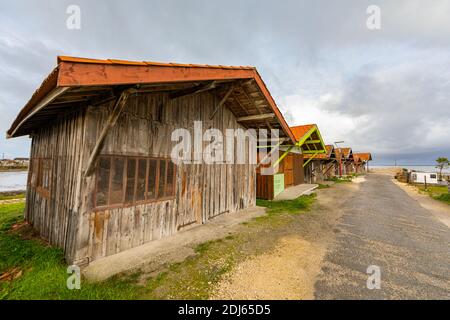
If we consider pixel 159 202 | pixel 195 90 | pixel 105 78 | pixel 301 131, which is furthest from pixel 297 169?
pixel 105 78

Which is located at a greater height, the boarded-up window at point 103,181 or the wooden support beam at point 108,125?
the wooden support beam at point 108,125

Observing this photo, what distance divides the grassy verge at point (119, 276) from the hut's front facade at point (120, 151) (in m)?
0.42

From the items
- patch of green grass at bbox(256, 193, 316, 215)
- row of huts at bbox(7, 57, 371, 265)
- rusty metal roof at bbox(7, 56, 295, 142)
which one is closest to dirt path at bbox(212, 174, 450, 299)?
patch of green grass at bbox(256, 193, 316, 215)

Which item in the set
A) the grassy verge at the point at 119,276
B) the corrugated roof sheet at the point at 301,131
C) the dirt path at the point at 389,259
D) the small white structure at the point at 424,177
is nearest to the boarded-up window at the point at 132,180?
the grassy verge at the point at 119,276

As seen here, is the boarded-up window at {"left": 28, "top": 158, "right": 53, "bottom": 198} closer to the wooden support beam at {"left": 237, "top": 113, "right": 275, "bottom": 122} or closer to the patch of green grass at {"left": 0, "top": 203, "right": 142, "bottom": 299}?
the patch of green grass at {"left": 0, "top": 203, "right": 142, "bottom": 299}

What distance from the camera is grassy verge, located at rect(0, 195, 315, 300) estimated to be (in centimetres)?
298

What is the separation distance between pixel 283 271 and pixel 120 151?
441 centimetres

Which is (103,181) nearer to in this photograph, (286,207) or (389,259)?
(389,259)

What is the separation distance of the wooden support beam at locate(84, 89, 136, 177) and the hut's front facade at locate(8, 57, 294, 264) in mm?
17

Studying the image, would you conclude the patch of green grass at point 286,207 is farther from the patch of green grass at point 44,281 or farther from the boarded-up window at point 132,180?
the patch of green grass at point 44,281

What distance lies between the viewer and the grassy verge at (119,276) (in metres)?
2.98

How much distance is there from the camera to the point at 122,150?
14.4 feet

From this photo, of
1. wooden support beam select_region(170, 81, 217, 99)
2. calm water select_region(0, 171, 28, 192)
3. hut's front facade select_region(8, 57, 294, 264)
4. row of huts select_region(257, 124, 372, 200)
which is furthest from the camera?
calm water select_region(0, 171, 28, 192)

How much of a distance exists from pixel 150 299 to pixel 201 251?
71.3 inches
